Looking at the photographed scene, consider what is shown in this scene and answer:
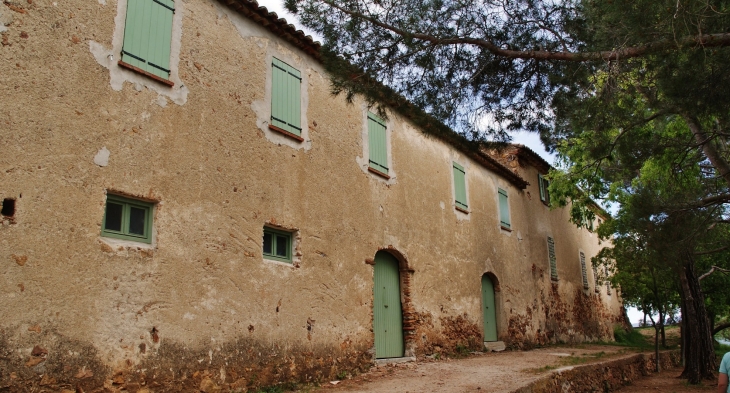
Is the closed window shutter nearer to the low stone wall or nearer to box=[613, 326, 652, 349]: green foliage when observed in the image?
box=[613, 326, 652, 349]: green foliage

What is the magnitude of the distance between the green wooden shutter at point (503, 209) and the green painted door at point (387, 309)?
5.62m

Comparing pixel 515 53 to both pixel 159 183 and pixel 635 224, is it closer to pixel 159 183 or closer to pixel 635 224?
pixel 159 183

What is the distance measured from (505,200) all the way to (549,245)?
3550mm

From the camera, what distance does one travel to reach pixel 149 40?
673 centimetres

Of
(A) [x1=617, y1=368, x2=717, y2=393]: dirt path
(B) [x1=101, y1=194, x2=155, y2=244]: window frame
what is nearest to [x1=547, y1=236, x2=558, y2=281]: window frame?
(A) [x1=617, y1=368, x2=717, y2=393]: dirt path

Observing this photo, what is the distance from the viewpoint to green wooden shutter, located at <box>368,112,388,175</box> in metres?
10.4

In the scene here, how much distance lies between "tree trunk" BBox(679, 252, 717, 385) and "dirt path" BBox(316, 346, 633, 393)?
2.85 m

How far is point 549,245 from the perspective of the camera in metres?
18.3

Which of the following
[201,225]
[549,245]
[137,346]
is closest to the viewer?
[137,346]

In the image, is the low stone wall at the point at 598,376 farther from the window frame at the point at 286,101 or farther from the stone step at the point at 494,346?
the window frame at the point at 286,101

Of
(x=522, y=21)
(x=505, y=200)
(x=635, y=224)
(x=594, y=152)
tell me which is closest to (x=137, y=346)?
(x=522, y=21)

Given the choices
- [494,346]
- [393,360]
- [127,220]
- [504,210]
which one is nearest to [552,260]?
[504,210]

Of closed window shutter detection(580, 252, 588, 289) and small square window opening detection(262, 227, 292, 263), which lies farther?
closed window shutter detection(580, 252, 588, 289)

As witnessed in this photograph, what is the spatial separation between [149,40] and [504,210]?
11.5 metres
